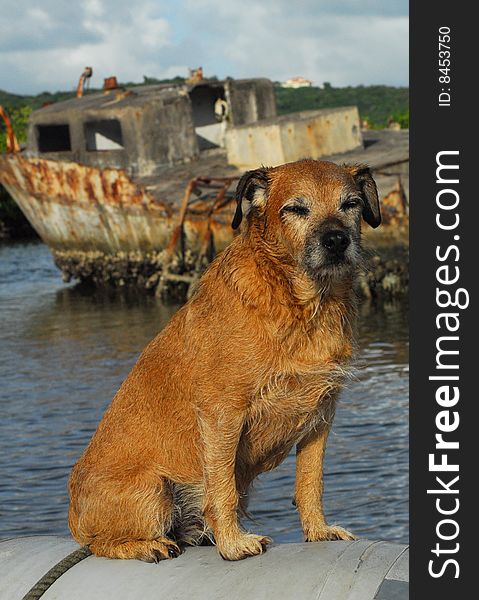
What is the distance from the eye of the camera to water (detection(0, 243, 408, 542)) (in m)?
11.1

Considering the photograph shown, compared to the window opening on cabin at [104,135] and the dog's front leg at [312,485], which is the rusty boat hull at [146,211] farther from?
the dog's front leg at [312,485]

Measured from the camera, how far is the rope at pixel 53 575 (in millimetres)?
5570

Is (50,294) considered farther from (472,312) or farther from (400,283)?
(472,312)

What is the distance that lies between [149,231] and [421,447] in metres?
22.7

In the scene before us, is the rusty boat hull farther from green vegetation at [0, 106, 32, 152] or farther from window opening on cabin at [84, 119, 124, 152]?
green vegetation at [0, 106, 32, 152]

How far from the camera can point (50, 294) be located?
30.0 meters

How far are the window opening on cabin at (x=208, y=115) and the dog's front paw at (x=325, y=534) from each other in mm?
26169

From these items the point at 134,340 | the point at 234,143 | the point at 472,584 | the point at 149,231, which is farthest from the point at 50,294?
the point at 472,584

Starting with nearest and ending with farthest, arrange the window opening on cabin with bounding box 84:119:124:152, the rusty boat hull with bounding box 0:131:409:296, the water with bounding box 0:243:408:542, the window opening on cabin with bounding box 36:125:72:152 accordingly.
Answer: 1. the water with bounding box 0:243:408:542
2. the rusty boat hull with bounding box 0:131:409:296
3. the window opening on cabin with bounding box 84:119:124:152
4. the window opening on cabin with bounding box 36:125:72:152

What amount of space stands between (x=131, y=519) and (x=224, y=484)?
0.52 m

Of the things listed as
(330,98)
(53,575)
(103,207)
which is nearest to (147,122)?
(103,207)

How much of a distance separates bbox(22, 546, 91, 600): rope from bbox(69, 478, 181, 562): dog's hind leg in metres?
0.15

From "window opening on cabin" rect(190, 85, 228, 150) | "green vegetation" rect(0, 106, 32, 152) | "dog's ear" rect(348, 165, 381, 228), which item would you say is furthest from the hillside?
"dog's ear" rect(348, 165, 381, 228)

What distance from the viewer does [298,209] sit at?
5.73m
